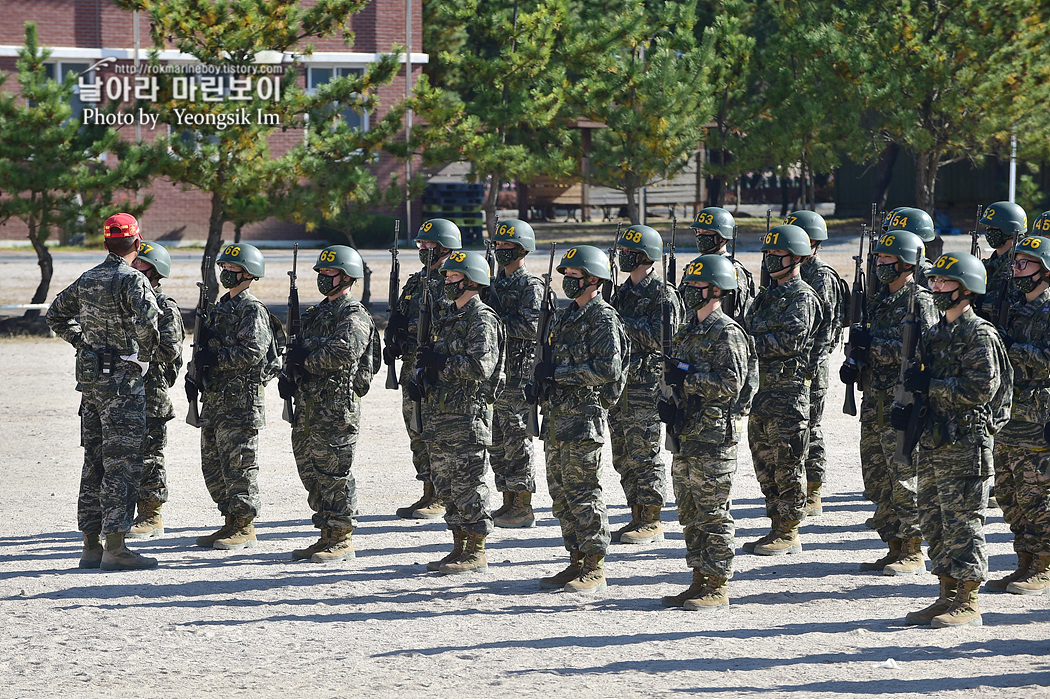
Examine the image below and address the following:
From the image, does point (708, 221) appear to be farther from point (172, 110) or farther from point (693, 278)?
point (172, 110)

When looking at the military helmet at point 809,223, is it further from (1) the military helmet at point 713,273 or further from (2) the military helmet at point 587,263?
(1) the military helmet at point 713,273

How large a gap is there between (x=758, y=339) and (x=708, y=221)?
3.98ft

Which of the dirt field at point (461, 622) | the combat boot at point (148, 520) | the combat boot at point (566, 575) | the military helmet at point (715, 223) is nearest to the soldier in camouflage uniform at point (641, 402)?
the dirt field at point (461, 622)

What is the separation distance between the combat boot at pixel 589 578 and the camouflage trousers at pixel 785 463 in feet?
5.25

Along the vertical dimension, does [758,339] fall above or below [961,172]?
below

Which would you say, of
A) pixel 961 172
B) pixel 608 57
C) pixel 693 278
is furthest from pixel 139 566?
pixel 961 172

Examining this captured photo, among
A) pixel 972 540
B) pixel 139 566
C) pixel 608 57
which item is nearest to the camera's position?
pixel 972 540

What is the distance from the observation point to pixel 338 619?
767 centimetres

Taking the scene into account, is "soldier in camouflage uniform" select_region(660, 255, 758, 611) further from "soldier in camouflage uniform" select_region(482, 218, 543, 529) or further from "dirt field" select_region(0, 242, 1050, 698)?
"soldier in camouflage uniform" select_region(482, 218, 543, 529)

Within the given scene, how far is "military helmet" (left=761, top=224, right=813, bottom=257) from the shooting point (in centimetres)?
914

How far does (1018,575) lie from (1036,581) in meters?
0.11

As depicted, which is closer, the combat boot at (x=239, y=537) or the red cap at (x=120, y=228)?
the red cap at (x=120, y=228)

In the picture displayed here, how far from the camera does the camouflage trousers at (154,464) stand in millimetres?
9461

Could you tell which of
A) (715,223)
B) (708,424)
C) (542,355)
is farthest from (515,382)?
(708,424)
